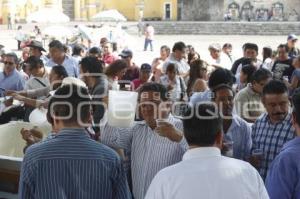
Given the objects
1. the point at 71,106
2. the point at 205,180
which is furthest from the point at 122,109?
the point at 205,180

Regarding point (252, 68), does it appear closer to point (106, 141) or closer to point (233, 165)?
point (106, 141)

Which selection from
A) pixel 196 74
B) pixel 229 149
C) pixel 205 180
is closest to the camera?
pixel 205 180

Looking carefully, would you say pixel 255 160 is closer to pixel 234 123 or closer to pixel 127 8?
pixel 234 123

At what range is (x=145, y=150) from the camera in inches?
160

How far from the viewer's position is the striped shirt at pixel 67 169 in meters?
3.19

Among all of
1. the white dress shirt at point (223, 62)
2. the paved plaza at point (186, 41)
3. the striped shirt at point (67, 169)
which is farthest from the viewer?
the paved plaza at point (186, 41)

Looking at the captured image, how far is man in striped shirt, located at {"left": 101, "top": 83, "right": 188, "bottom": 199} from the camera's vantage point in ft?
12.9

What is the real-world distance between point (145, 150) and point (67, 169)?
0.96 m

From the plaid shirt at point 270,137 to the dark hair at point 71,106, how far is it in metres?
1.65

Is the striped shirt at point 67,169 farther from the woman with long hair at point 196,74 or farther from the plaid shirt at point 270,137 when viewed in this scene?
the woman with long hair at point 196,74

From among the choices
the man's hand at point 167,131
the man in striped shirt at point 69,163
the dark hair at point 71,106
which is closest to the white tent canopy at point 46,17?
the man's hand at point 167,131

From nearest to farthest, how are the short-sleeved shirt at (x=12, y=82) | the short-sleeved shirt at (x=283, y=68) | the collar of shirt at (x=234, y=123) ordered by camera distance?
the collar of shirt at (x=234, y=123) < the short-sleeved shirt at (x=12, y=82) < the short-sleeved shirt at (x=283, y=68)

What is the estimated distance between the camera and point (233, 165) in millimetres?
2832

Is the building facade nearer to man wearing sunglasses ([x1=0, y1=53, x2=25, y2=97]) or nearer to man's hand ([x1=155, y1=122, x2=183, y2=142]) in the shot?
man wearing sunglasses ([x1=0, y1=53, x2=25, y2=97])
